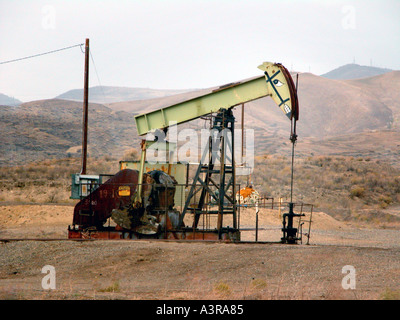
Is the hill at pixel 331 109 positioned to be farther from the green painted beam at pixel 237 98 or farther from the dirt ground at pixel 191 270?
the dirt ground at pixel 191 270

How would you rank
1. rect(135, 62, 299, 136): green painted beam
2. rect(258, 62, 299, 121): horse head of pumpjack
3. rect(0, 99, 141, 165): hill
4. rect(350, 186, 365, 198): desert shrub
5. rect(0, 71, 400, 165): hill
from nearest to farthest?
rect(258, 62, 299, 121): horse head of pumpjack, rect(135, 62, 299, 136): green painted beam, rect(350, 186, 365, 198): desert shrub, rect(0, 99, 141, 165): hill, rect(0, 71, 400, 165): hill

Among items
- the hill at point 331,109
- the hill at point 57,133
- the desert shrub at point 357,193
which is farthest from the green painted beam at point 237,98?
the hill at point 331,109

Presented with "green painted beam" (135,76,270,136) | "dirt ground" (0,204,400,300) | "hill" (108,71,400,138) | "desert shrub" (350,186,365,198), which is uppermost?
"hill" (108,71,400,138)

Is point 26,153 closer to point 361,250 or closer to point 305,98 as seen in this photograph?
point 361,250

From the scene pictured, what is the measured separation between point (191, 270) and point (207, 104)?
5.66 metres

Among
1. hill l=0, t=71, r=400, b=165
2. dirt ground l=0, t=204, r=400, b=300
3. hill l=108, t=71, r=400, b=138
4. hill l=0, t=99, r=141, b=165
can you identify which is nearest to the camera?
dirt ground l=0, t=204, r=400, b=300

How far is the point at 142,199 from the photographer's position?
46.9ft

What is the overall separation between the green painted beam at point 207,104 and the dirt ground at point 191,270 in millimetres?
3728

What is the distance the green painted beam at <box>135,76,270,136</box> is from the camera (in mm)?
14008

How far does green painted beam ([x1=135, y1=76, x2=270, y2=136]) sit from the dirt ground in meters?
3.73

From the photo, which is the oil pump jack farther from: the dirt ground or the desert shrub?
the desert shrub

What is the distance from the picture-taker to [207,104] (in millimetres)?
14594

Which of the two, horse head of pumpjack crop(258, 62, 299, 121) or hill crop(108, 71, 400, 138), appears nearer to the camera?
horse head of pumpjack crop(258, 62, 299, 121)

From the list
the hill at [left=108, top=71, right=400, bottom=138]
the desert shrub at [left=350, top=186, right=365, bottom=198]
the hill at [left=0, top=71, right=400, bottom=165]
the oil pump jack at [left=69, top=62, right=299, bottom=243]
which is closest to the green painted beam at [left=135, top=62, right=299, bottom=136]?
the oil pump jack at [left=69, top=62, right=299, bottom=243]
